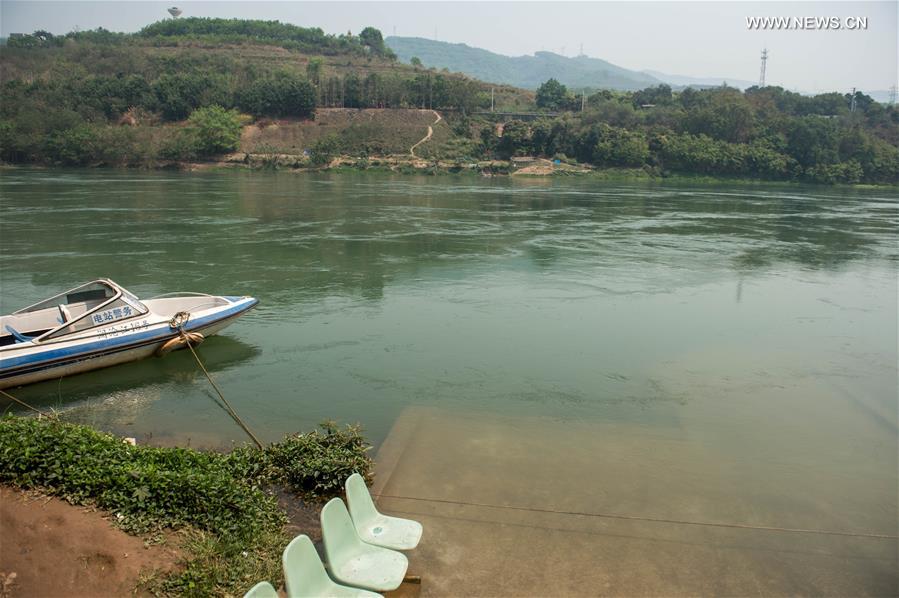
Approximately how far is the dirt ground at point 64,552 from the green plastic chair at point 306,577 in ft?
3.62

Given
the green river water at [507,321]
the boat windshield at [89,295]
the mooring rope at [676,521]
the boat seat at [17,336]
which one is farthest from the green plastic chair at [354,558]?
the boat windshield at [89,295]

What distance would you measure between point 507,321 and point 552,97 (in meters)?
71.1

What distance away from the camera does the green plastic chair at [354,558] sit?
439cm

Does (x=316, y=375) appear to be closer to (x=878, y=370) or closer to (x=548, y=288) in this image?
(x=548, y=288)

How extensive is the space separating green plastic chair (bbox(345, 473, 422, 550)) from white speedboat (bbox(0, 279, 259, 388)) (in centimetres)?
605

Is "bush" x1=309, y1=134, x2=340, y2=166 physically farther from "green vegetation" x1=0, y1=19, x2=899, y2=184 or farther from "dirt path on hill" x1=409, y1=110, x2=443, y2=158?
"dirt path on hill" x1=409, y1=110, x2=443, y2=158

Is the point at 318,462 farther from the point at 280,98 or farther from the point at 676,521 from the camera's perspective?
the point at 280,98

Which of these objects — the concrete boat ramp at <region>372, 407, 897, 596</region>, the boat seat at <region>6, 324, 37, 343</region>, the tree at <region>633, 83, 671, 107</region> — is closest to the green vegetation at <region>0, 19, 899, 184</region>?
the tree at <region>633, 83, 671, 107</region>

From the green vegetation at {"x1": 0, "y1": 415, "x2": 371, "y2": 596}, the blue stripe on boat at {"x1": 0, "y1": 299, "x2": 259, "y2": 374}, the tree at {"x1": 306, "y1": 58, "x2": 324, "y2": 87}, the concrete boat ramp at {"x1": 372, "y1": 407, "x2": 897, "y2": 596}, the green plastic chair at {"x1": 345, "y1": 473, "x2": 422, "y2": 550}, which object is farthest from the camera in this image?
the tree at {"x1": 306, "y1": 58, "x2": 324, "y2": 87}

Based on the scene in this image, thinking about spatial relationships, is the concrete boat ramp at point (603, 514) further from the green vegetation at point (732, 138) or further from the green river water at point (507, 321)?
the green vegetation at point (732, 138)

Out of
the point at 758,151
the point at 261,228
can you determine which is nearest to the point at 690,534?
the point at 261,228

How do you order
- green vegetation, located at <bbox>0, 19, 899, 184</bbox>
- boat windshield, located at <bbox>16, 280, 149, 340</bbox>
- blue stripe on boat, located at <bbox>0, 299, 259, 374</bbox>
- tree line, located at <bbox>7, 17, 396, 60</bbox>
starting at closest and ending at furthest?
1. blue stripe on boat, located at <bbox>0, 299, 259, 374</bbox>
2. boat windshield, located at <bbox>16, 280, 149, 340</bbox>
3. green vegetation, located at <bbox>0, 19, 899, 184</bbox>
4. tree line, located at <bbox>7, 17, 396, 60</bbox>

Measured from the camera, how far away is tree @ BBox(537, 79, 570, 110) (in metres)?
78.7

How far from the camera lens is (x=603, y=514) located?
20.9 feet
